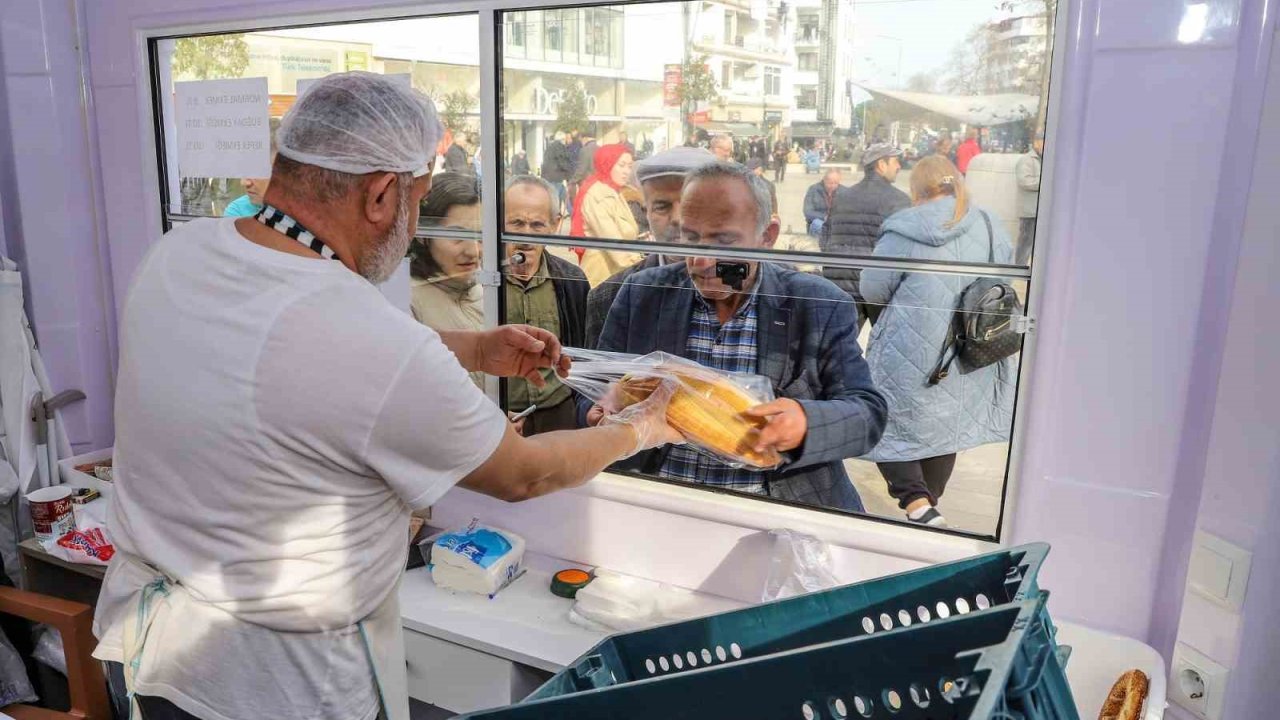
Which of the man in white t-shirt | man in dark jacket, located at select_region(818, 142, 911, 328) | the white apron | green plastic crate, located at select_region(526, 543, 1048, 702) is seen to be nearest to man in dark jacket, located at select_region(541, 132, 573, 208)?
man in dark jacket, located at select_region(818, 142, 911, 328)

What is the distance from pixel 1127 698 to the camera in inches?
56.7

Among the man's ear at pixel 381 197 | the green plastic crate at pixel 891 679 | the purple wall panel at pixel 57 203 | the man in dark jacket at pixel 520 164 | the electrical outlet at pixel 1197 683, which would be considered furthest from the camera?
the purple wall panel at pixel 57 203

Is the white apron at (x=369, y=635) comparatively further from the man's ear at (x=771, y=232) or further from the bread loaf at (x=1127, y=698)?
the bread loaf at (x=1127, y=698)

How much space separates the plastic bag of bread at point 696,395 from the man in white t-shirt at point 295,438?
0.48 metres

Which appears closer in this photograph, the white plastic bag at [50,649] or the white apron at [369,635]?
the white apron at [369,635]

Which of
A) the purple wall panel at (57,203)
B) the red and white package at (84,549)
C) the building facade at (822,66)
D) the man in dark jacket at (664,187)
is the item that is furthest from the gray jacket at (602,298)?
the purple wall panel at (57,203)

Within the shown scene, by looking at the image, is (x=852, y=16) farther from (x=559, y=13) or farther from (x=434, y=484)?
(x=434, y=484)

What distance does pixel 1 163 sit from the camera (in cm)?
269


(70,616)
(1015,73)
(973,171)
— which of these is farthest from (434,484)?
(70,616)

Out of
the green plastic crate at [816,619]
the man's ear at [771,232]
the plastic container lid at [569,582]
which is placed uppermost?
the man's ear at [771,232]

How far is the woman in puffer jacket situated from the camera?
70.0 inches

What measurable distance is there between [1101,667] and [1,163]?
10.8ft

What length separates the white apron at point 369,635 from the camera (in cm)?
135

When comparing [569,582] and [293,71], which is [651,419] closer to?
[569,582]
